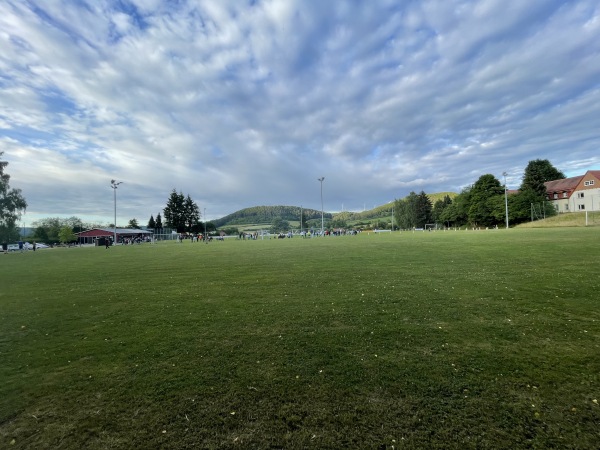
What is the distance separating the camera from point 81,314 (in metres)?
8.24

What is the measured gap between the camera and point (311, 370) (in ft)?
15.2

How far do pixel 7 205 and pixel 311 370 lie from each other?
258 feet

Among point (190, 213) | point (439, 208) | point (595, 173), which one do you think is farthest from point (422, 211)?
point (190, 213)

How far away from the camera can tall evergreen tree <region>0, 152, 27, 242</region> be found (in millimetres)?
58469

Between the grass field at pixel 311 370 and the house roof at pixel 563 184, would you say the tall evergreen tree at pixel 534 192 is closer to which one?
the house roof at pixel 563 184

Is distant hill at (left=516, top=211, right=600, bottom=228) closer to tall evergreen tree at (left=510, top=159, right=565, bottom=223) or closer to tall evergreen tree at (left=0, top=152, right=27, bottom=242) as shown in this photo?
tall evergreen tree at (left=510, top=159, right=565, bottom=223)

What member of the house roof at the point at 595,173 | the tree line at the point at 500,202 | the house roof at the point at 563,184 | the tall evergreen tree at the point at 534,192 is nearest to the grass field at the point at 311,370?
the tree line at the point at 500,202

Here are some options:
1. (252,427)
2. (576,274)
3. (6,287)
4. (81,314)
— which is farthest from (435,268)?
(6,287)

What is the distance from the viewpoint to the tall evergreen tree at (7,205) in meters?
58.5

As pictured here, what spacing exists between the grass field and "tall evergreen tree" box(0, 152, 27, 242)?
225ft

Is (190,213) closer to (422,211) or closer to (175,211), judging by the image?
(175,211)

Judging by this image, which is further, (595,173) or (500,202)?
(500,202)

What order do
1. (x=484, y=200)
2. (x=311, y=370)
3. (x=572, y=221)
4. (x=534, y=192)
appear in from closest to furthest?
(x=311, y=370), (x=572, y=221), (x=534, y=192), (x=484, y=200)

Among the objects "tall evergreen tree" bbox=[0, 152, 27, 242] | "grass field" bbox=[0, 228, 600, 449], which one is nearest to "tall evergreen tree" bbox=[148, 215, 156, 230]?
"tall evergreen tree" bbox=[0, 152, 27, 242]
